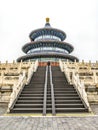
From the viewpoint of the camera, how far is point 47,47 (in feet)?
156

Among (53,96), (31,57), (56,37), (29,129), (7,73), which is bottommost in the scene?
(29,129)

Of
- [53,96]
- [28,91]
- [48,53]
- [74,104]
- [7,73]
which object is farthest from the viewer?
[48,53]

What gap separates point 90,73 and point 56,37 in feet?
110

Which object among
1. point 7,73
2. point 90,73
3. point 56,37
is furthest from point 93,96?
point 56,37

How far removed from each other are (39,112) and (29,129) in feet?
13.0

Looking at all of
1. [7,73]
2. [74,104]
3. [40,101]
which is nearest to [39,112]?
[40,101]

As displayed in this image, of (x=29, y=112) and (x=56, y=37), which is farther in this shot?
(x=56, y=37)

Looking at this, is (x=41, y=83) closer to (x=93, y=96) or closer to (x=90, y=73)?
(x=93, y=96)

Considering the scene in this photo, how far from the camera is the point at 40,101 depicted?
39.6ft

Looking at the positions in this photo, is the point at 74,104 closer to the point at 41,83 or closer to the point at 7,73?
the point at 41,83

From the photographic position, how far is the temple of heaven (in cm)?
4431

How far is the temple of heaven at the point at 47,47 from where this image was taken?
145ft

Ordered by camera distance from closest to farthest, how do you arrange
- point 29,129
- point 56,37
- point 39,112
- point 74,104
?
point 29,129 < point 39,112 < point 74,104 < point 56,37

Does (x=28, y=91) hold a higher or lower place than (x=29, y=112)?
higher
